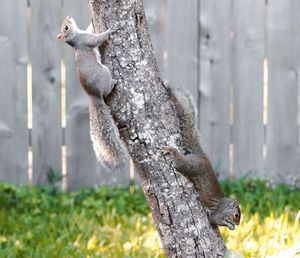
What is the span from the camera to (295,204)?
494cm

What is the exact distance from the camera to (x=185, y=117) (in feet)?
9.41

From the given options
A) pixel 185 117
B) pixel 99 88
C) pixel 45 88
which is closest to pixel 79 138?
pixel 45 88

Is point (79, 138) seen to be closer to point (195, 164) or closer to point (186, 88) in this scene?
point (186, 88)

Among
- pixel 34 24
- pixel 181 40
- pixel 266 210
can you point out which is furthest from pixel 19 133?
pixel 266 210

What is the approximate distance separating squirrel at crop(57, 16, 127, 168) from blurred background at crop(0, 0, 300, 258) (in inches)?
87.5

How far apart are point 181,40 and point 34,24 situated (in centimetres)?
100

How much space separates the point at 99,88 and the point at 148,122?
0.21 m

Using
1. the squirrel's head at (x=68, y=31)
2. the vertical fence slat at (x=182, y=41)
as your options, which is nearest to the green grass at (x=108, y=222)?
the vertical fence slat at (x=182, y=41)

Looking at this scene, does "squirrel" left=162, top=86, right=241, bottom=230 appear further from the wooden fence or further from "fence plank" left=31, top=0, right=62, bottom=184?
"fence plank" left=31, top=0, right=62, bottom=184

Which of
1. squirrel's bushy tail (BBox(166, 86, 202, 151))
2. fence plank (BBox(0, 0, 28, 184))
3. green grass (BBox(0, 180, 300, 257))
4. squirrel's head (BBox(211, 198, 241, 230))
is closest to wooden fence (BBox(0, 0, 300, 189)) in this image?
fence plank (BBox(0, 0, 28, 184))

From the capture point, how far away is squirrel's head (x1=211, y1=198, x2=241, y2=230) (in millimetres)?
2879

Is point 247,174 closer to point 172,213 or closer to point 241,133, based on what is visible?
point 241,133

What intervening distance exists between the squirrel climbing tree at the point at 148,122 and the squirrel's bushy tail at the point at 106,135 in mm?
49

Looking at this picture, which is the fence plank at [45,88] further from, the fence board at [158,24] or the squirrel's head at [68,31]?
the squirrel's head at [68,31]
